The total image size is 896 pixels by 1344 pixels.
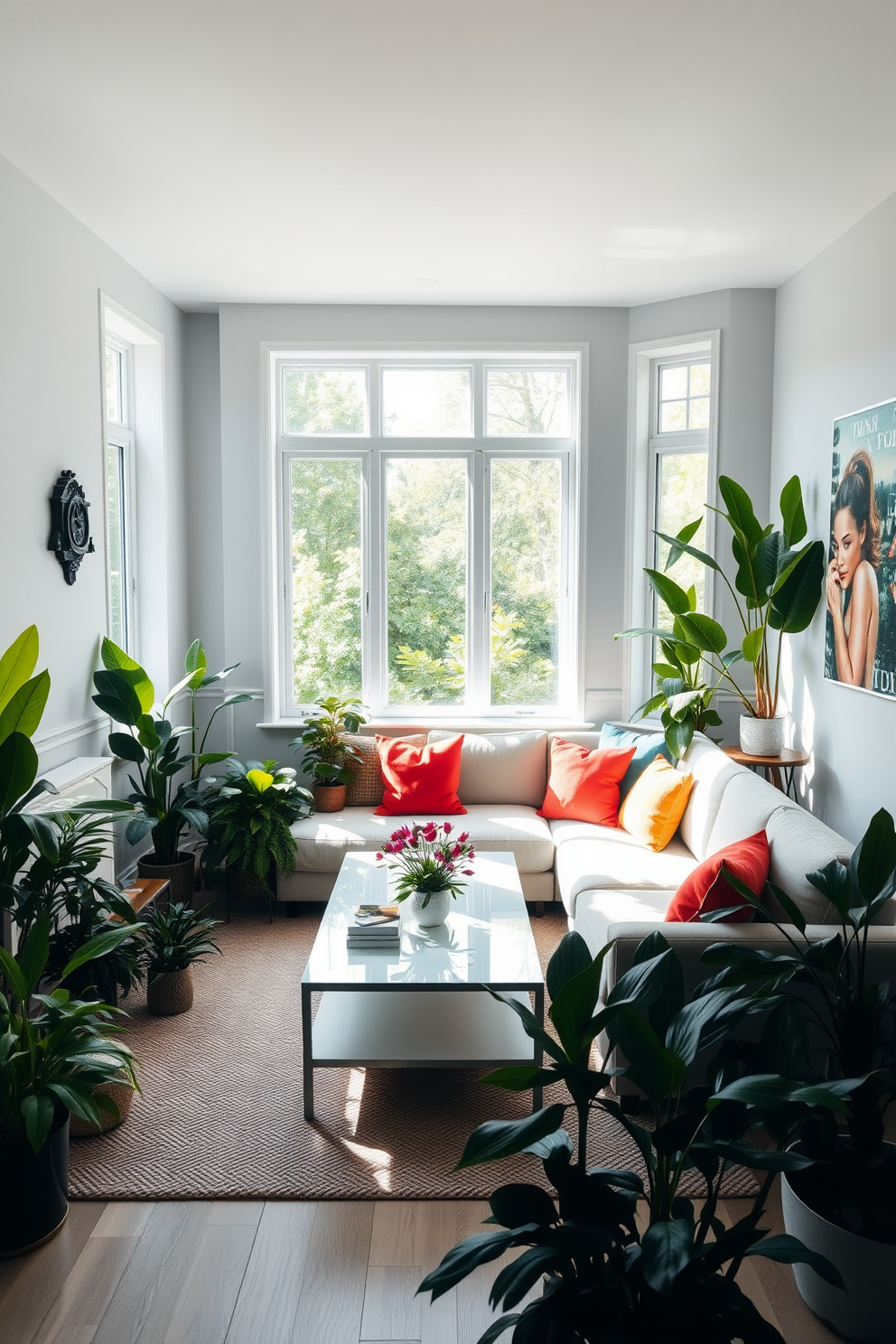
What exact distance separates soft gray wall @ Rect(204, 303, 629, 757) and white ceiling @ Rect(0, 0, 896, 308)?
2.13 feet

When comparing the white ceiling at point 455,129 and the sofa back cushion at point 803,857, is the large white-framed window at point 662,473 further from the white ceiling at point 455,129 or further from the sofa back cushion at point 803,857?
the sofa back cushion at point 803,857

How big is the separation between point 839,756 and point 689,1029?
112 inches

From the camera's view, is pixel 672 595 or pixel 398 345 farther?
pixel 398 345

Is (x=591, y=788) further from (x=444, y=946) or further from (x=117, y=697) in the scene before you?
(x=117, y=697)

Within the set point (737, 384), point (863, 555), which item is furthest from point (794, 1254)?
point (737, 384)

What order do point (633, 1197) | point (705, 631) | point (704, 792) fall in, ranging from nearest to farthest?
point (633, 1197) → point (704, 792) → point (705, 631)

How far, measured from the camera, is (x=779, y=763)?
452 cm

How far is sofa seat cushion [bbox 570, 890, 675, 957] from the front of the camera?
3402 mm

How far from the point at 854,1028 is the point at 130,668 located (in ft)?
10.5

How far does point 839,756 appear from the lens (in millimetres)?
4344

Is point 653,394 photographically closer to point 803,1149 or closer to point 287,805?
point 287,805

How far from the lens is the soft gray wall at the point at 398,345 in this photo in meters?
5.43

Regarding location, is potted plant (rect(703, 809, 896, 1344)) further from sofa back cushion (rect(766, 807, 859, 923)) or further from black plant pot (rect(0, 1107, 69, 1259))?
black plant pot (rect(0, 1107, 69, 1259))

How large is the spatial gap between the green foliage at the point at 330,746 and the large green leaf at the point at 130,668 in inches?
40.5
